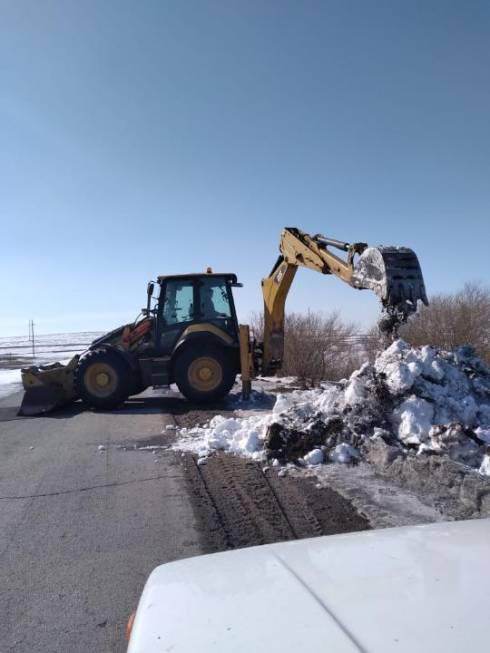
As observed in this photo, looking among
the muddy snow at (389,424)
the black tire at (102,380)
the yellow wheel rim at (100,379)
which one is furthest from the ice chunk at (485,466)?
the yellow wheel rim at (100,379)

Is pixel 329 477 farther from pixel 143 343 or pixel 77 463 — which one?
pixel 143 343

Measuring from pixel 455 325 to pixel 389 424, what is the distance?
10.1 metres

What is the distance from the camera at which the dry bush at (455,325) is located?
15.6 m

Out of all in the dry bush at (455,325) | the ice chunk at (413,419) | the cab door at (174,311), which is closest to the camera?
the ice chunk at (413,419)

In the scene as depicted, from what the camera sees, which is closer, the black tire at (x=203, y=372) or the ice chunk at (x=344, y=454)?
the ice chunk at (x=344, y=454)

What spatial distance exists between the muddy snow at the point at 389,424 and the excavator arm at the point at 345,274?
33.7 inches

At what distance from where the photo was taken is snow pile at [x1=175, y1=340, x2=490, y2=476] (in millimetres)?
6113

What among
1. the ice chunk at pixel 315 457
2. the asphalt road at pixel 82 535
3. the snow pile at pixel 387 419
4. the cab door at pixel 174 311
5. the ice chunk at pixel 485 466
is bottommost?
the asphalt road at pixel 82 535

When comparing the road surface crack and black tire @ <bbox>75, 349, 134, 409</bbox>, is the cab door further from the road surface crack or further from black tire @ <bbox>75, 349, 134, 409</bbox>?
the road surface crack

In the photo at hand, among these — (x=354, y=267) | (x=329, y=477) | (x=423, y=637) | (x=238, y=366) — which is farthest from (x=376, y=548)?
(x=238, y=366)

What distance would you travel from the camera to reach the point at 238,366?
11.5 m

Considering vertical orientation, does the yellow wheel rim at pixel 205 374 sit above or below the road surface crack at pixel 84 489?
above

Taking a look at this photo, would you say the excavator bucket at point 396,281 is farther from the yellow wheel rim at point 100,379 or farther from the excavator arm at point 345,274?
the yellow wheel rim at point 100,379

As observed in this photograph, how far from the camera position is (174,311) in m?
11.7
